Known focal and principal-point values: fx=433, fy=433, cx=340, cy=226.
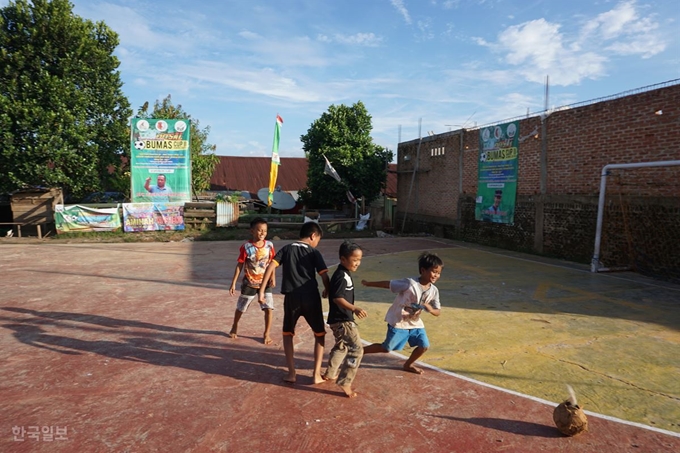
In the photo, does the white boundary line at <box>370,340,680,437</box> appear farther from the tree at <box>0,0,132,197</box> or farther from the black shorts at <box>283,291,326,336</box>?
the tree at <box>0,0,132,197</box>

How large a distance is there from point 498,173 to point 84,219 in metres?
17.4

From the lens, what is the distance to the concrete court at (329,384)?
351 cm

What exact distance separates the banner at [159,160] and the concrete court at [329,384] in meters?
11.3

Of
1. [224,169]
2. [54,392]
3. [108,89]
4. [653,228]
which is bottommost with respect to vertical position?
[54,392]

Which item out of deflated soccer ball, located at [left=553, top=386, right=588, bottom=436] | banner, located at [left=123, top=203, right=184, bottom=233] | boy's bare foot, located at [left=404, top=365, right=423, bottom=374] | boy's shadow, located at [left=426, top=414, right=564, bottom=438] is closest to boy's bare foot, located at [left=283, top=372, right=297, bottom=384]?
boy's bare foot, located at [left=404, top=365, right=423, bottom=374]

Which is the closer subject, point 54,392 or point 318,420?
point 318,420

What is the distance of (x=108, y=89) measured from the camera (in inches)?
805

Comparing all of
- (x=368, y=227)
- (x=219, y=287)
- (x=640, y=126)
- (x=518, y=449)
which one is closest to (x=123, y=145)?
(x=368, y=227)

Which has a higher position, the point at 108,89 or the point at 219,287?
the point at 108,89

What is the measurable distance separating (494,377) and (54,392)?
448 cm

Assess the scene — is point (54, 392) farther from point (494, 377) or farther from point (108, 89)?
point (108, 89)

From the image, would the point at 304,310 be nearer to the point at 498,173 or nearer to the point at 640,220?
the point at 640,220

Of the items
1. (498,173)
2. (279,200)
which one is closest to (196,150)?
(279,200)

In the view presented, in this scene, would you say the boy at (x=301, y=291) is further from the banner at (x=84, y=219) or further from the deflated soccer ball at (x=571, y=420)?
the banner at (x=84, y=219)
